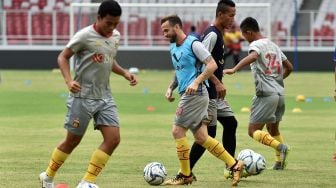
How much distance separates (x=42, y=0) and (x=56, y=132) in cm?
3379

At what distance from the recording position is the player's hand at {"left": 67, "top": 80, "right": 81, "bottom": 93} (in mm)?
9383

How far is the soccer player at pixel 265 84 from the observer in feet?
39.8

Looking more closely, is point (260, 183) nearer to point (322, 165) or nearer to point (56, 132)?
point (322, 165)

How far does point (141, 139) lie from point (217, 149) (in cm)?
534

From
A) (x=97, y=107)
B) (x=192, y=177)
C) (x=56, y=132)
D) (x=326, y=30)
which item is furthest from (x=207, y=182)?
(x=326, y=30)

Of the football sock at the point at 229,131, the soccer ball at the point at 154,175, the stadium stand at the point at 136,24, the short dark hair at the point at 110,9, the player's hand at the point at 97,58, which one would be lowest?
the stadium stand at the point at 136,24

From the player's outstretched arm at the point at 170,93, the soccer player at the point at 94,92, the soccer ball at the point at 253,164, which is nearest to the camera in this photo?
the soccer player at the point at 94,92

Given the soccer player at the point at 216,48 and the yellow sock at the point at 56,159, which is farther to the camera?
the soccer player at the point at 216,48

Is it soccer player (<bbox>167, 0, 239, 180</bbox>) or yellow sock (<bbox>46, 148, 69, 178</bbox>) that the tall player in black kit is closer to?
soccer player (<bbox>167, 0, 239, 180</bbox>)

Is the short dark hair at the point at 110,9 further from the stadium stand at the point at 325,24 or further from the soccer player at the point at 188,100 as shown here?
the stadium stand at the point at 325,24

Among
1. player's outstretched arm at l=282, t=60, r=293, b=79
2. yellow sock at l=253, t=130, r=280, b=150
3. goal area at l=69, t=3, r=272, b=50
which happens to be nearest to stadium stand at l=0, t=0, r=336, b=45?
goal area at l=69, t=3, r=272, b=50

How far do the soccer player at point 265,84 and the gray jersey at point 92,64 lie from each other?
2772 millimetres

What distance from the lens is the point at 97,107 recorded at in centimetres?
974

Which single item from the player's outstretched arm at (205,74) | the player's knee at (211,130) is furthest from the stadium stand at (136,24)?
the player's outstretched arm at (205,74)
